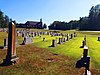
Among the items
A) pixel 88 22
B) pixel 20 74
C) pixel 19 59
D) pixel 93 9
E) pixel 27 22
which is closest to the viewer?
pixel 20 74

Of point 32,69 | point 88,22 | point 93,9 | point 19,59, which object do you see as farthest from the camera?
point 93,9

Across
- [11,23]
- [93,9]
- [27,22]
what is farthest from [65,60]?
[27,22]

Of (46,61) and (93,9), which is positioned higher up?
(93,9)

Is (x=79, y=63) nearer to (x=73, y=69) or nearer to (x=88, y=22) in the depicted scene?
(x=73, y=69)

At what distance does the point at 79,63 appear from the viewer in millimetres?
21078

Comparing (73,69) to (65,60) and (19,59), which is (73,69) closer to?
(65,60)

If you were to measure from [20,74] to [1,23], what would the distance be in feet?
416

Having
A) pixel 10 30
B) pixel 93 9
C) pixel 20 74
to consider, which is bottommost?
pixel 20 74

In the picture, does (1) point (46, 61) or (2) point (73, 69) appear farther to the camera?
(1) point (46, 61)

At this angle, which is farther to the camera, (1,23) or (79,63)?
(1,23)

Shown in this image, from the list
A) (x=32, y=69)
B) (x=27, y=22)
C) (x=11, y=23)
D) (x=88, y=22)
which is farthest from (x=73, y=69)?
(x=27, y=22)

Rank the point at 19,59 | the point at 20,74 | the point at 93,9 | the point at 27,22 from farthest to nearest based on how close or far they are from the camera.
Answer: the point at 27,22 → the point at 93,9 → the point at 19,59 → the point at 20,74

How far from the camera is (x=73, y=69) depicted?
19234 mm

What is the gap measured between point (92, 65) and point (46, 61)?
4.57 m
